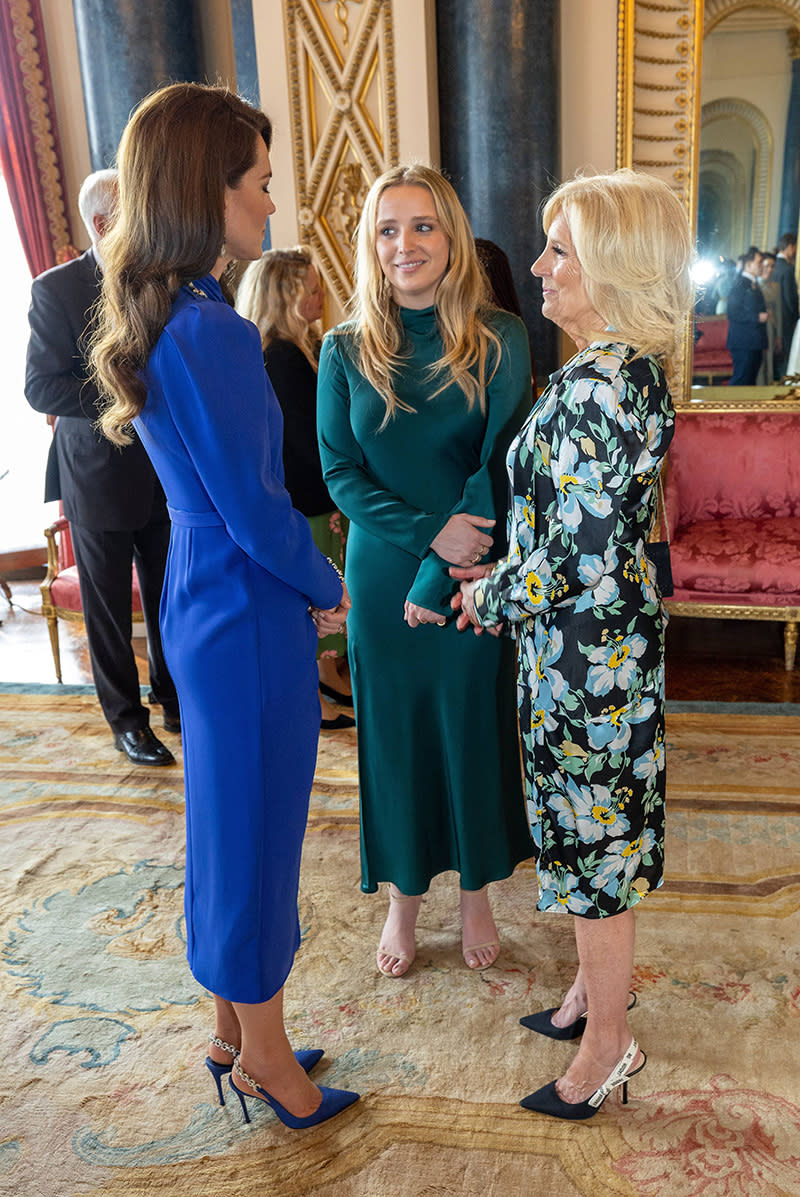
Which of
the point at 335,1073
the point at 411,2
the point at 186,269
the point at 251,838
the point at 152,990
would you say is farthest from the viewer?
the point at 411,2

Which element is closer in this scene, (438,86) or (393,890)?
(393,890)

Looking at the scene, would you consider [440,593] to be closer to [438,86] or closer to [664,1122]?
[664,1122]

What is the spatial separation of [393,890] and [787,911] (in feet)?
3.36

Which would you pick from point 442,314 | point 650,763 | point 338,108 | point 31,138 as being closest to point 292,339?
point 442,314

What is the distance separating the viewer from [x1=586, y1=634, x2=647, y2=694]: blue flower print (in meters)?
1.75

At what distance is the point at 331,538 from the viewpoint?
4.14 meters

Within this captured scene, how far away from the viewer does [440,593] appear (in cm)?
217

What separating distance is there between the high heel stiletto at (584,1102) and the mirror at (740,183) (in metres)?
4.00

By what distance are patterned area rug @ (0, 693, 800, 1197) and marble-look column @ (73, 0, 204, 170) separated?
3683 mm

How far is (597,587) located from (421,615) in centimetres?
55

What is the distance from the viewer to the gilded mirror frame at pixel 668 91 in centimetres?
496

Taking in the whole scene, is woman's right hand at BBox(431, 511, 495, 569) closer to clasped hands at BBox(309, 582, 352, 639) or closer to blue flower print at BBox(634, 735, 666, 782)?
clasped hands at BBox(309, 582, 352, 639)

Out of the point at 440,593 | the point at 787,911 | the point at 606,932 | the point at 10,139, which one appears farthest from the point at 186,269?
the point at 10,139

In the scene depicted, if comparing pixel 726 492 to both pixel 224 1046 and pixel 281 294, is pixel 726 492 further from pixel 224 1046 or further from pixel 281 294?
pixel 224 1046
